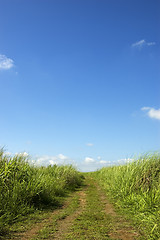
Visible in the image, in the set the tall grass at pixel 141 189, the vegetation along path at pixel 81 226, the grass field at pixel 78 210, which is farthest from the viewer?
the tall grass at pixel 141 189

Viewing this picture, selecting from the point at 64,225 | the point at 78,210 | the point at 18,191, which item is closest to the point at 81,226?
the point at 64,225

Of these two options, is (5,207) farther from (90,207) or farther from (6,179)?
(90,207)

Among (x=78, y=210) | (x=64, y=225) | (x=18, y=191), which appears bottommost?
(x=64, y=225)

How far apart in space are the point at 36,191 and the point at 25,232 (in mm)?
2892

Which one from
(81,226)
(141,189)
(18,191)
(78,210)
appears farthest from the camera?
(78,210)

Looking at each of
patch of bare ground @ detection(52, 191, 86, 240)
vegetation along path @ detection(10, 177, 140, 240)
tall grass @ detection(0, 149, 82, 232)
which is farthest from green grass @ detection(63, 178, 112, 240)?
tall grass @ detection(0, 149, 82, 232)

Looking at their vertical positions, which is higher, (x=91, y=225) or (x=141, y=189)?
(x=141, y=189)

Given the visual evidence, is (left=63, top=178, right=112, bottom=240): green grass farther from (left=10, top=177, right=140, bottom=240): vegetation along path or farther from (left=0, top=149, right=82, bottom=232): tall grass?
(left=0, top=149, right=82, bottom=232): tall grass

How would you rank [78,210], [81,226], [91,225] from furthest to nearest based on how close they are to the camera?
1. [78,210]
2. [91,225]
3. [81,226]

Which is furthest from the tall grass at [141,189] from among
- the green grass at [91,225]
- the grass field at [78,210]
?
the green grass at [91,225]

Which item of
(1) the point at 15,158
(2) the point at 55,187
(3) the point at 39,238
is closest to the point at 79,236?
(3) the point at 39,238

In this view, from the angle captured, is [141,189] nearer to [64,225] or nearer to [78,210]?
[78,210]

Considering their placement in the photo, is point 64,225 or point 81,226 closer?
point 81,226

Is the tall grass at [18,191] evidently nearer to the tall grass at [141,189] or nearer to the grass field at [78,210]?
the grass field at [78,210]
